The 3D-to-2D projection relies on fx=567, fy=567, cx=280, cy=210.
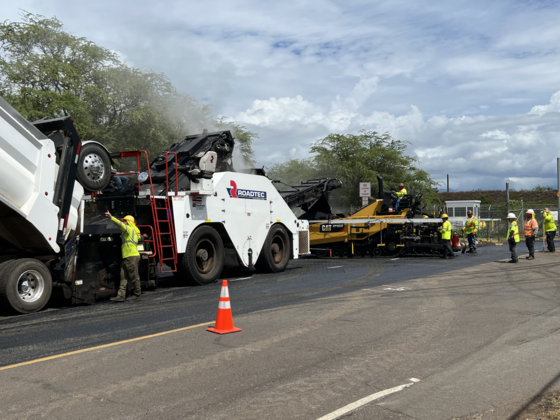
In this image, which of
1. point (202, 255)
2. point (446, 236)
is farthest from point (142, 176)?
point (446, 236)

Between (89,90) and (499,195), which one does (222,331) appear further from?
(499,195)

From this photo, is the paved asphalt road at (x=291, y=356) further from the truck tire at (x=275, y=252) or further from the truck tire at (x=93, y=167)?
the truck tire at (x=275, y=252)

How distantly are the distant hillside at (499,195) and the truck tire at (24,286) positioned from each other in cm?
6177

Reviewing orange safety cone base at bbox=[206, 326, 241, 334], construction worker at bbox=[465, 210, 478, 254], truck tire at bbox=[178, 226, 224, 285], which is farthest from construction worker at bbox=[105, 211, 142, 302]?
construction worker at bbox=[465, 210, 478, 254]

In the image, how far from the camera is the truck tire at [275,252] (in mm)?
13805

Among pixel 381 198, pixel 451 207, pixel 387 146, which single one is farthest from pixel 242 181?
pixel 451 207

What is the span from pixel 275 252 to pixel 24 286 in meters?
7.12

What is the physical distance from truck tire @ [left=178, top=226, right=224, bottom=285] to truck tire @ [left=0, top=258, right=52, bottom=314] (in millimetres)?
3121

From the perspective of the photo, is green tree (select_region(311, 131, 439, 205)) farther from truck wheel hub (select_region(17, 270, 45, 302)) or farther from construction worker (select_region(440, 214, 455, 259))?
truck wheel hub (select_region(17, 270, 45, 302))

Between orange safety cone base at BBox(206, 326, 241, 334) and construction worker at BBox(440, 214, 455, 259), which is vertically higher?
construction worker at BBox(440, 214, 455, 259)

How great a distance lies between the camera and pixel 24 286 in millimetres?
8328

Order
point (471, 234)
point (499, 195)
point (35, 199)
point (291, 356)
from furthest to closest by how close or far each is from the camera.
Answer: point (499, 195), point (471, 234), point (35, 199), point (291, 356)

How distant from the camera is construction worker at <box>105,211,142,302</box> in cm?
954

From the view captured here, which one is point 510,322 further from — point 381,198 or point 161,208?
point 381,198
